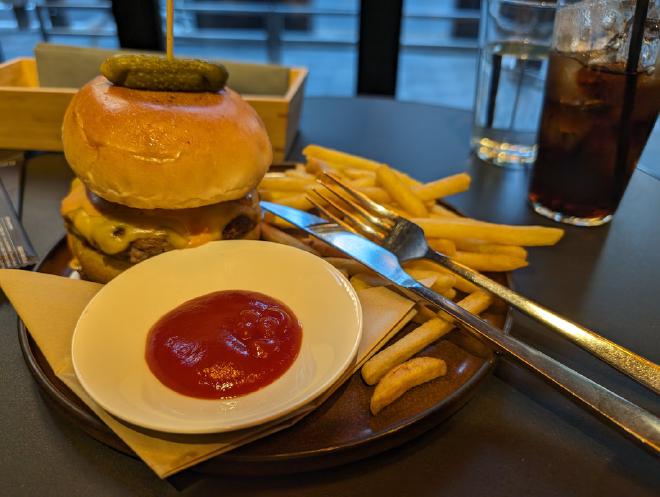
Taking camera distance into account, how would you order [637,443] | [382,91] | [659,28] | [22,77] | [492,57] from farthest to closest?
[382,91] < [22,77] < [492,57] < [659,28] < [637,443]

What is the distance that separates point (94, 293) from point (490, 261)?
1.19 meters

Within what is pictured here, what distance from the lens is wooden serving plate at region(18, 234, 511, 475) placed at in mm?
1120

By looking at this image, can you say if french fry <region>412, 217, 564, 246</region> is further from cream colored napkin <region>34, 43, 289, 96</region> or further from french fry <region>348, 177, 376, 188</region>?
cream colored napkin <region>34, 43, 289, 96</region>

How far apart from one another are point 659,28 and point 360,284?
1269 millimetres

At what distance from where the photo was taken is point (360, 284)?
1633mm

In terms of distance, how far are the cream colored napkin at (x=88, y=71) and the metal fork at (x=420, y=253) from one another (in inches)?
47.4

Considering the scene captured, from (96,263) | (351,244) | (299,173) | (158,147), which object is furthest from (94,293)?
(299,173)

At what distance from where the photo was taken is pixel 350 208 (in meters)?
1.92

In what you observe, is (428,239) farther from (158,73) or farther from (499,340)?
(158,73)

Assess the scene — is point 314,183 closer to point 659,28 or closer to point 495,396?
point 495,396

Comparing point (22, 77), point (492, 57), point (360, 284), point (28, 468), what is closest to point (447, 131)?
point (492, 57)

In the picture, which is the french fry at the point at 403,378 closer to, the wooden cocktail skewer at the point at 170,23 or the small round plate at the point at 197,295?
the small round plate at the point at 197,295

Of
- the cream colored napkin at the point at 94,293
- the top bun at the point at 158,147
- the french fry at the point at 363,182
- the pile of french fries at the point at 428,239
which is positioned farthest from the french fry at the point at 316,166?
the cream colored napkin at the point at 94,293

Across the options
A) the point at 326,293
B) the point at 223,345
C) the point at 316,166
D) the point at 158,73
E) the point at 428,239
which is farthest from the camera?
the point at 316,166
